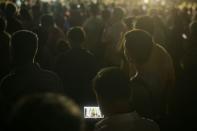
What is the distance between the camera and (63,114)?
3500 millimetres

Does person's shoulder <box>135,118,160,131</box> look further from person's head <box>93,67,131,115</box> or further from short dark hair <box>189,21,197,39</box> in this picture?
short dark hair <box>189,21,197,39</box>

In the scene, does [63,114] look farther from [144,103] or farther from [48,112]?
[144,103]

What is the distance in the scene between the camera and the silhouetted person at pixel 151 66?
7.31 meters

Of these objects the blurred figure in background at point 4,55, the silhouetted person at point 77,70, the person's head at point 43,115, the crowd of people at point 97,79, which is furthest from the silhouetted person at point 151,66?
the person's head at point 43,115

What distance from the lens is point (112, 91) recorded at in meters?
5.34

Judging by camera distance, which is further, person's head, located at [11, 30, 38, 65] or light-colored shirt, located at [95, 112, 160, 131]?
person's head, located at [11, 30, 38, 65]

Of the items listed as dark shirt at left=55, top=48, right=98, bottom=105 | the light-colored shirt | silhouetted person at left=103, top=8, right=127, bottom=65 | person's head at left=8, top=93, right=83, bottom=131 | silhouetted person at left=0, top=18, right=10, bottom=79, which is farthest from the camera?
silhouetted person at left=103, top=8, right=127, bottom=65

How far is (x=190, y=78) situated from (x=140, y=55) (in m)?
4.10

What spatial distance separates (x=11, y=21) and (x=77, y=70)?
316cm

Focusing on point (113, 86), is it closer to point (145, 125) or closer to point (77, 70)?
point (145, 125)

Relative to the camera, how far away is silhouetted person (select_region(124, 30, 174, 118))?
731 centimetres

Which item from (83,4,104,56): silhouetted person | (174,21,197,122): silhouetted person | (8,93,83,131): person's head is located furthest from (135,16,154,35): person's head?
(8,93,83,131): person's head

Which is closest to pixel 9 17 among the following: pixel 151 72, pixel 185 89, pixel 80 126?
pixel 185 89

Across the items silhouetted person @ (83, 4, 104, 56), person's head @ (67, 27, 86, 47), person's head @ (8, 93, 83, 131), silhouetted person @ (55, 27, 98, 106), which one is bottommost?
person's head @ (8, 93, 83, 131)
